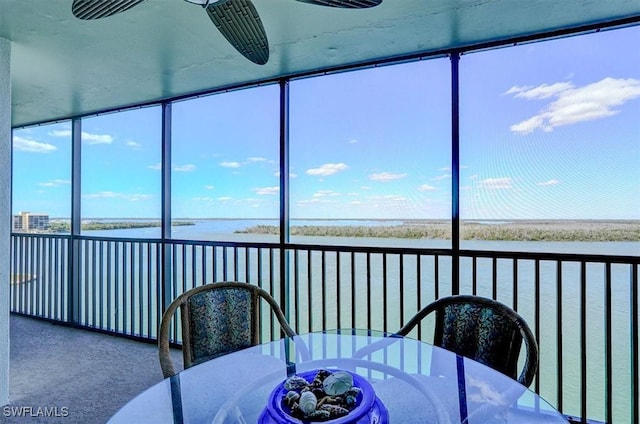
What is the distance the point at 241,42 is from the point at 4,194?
6.74ft

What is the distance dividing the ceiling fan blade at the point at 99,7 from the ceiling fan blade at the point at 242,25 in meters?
0.30

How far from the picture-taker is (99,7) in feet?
4.41

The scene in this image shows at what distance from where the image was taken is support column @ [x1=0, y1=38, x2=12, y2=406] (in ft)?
7.54

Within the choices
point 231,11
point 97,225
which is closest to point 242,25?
point 231,11

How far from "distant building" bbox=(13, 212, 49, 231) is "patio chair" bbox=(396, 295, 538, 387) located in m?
5.14

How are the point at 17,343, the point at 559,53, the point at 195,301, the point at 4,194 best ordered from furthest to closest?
the point at 17,343, the point at 559,53, the point at 4,194, the point at 195,301

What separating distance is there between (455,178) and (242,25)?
1.69 meters

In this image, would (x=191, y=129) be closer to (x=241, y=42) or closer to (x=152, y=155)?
(x=152, y=155)

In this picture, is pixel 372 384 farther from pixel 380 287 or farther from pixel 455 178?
pixel 380 287

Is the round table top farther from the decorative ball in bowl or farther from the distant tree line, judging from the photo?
the distant tree line

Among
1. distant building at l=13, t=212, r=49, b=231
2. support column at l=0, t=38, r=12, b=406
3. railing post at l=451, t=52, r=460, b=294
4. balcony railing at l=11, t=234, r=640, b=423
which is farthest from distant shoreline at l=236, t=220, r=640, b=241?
distant building at l=13, t=212, r=49, b=231

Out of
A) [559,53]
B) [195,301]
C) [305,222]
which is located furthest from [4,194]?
[559,53]

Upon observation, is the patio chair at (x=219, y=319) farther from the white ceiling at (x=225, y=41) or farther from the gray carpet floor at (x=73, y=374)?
the white ceiling at (x=225, y=41)

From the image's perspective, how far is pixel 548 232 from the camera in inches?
108
